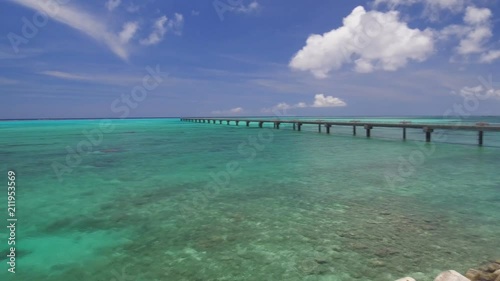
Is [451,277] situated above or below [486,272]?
above

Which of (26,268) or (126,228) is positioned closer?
(26,268)

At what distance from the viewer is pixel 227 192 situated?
8.60 metres

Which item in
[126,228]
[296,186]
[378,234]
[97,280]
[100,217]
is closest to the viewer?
[97,280]

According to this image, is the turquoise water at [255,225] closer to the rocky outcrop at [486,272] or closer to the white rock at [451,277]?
the rocky outcrop at [486,272]

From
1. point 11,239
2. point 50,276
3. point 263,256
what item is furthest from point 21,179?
point 263,256

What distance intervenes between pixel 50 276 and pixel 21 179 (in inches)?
339

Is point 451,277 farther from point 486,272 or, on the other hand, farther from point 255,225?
point 255,225

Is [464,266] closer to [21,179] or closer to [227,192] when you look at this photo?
[227,192]
